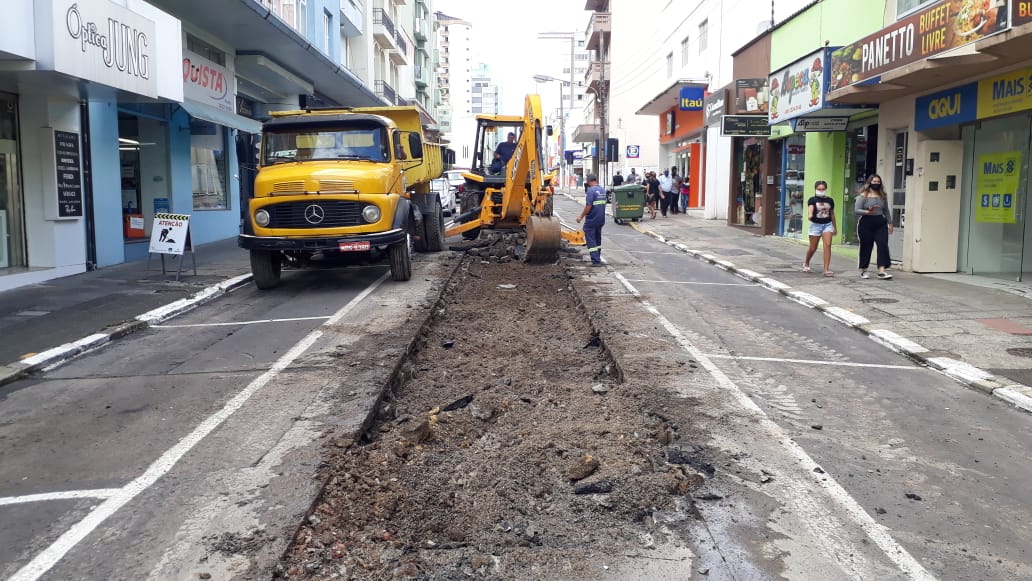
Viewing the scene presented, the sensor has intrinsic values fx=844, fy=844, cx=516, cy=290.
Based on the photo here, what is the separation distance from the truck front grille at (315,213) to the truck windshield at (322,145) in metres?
1.33

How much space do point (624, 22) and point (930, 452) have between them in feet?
195

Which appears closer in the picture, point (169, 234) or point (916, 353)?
point (916, 353)

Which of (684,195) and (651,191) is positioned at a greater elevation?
(651,191)

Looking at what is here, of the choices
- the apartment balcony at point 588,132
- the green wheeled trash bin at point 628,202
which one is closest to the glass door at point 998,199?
the green wheeled trash bin at point 628,202

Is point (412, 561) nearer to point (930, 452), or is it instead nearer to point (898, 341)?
point (930, 452)

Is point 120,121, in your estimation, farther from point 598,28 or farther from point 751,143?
point 598,28

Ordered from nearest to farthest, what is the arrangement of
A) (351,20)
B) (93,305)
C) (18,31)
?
(18,31) < (93,305) < (351,20)

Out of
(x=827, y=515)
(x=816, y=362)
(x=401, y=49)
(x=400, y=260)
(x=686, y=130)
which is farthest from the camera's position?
(x=401, y=49)

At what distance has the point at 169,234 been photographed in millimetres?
13938

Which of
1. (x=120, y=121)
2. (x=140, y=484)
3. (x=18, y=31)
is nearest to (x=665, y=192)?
(x=120, y=121)

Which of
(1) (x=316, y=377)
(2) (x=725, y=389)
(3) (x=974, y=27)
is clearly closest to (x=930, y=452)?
(2) (x=725, y=389)

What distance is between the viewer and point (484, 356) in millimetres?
8594

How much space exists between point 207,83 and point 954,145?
16368 millimetres

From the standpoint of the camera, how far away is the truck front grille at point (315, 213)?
1239cm
